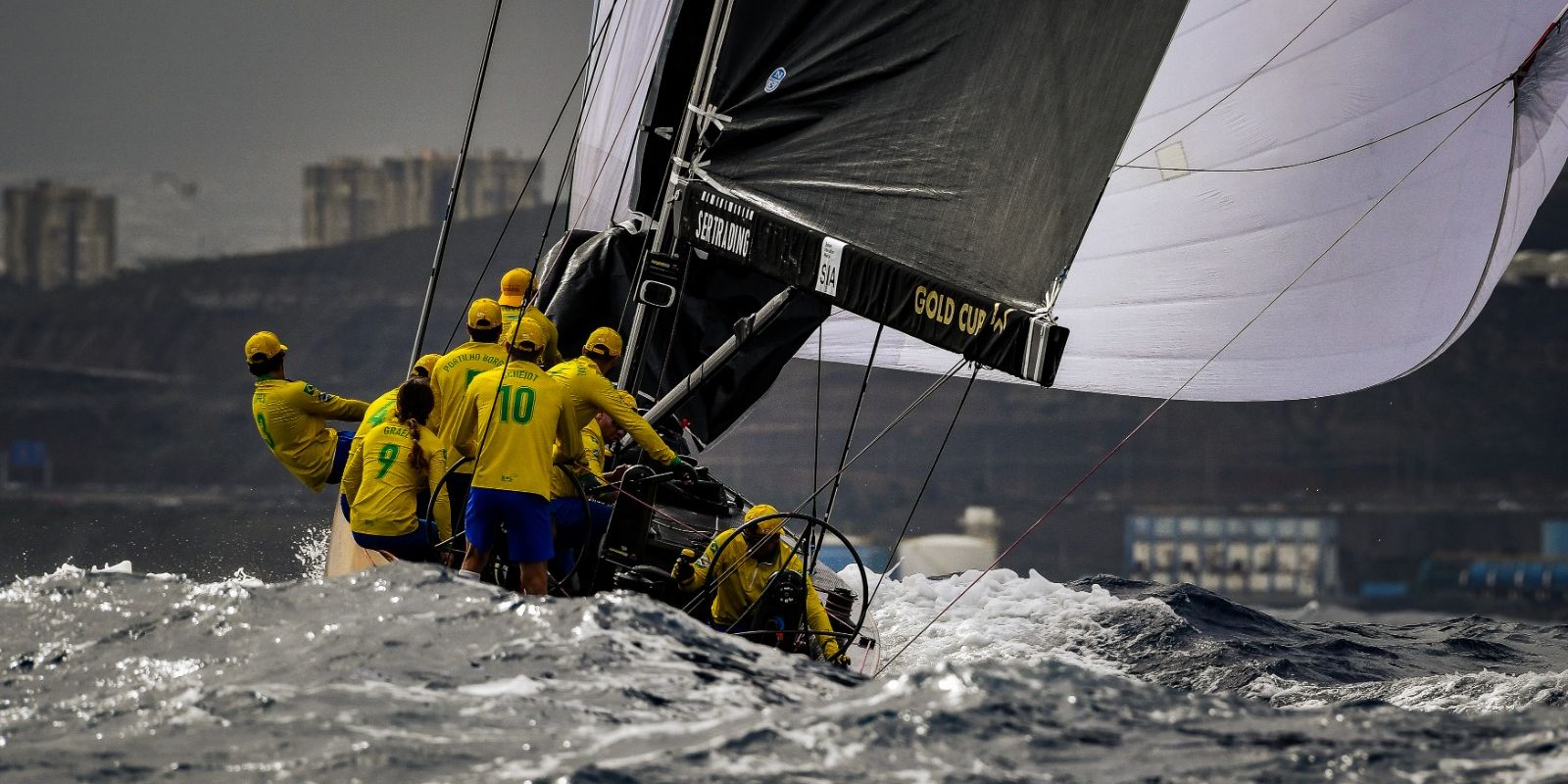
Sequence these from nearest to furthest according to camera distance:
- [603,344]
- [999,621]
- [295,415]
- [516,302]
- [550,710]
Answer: [550,710]
[603,344]
[295,415]
[516,302]
[999,621]

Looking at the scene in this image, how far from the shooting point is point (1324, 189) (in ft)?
25.8

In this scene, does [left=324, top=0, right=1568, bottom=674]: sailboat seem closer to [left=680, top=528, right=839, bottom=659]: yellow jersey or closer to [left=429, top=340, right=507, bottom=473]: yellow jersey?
[left=680, top=528, right=839, bottom=659]: yellow jersey

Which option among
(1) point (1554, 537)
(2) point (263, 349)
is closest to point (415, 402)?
(2) point (263, 349)

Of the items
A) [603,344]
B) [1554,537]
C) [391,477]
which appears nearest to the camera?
[391,477]

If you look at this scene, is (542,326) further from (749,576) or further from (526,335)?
(749,576)

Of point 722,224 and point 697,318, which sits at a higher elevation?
point 722,224

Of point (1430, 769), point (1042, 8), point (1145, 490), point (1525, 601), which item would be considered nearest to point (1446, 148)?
point (1042, 8)

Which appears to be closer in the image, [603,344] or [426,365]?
[603,344]

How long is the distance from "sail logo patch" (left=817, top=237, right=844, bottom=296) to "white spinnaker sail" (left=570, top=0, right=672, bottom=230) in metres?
3.55

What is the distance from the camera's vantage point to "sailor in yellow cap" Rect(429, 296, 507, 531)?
5.44 metres

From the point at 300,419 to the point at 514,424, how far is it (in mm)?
1551

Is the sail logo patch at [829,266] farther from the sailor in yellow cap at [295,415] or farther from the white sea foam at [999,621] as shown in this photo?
the white sea foam at [999,621]

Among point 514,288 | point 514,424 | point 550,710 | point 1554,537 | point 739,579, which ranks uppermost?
point 514,288

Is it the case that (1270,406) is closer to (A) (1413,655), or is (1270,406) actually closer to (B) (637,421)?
(A) (1413,655)
